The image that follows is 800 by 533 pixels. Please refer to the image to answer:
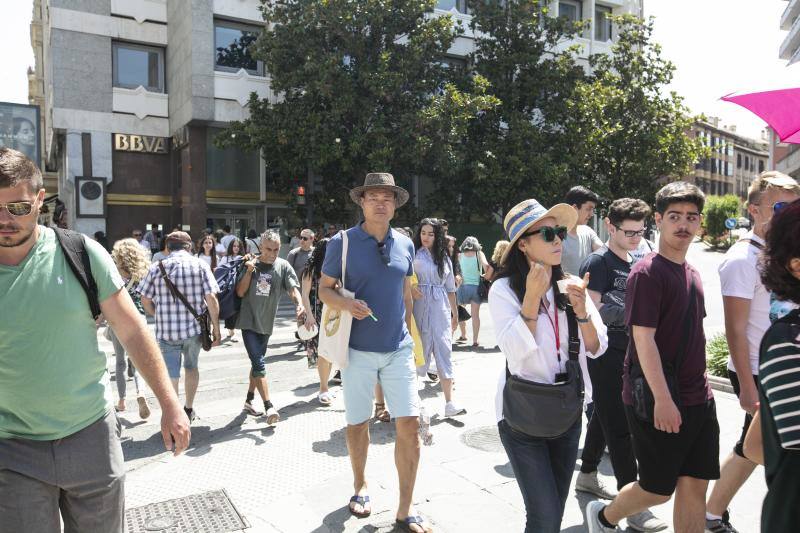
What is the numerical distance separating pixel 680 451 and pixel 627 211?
169cm

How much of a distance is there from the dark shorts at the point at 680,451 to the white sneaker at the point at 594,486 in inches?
47.2

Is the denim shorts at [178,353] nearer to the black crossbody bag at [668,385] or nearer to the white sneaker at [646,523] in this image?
the white sneaker at [646,523]

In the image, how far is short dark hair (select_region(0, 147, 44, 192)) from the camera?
2.29 metres

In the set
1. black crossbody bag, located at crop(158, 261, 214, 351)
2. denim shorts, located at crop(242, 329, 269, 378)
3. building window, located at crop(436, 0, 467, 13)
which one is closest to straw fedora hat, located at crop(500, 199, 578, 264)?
denim shorts, located at crop(242, 329, 269, 378)

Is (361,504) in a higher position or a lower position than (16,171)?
lower

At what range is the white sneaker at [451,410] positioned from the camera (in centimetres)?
583

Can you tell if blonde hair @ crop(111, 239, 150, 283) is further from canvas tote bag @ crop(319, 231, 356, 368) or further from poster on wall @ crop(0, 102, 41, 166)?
poster on wall @ crop(0, 102, 41, 166)

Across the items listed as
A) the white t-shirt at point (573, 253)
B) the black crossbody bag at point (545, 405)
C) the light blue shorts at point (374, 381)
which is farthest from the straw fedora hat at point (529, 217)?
the white t-shirt at point (573, 253)

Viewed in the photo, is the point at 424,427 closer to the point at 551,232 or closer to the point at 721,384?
the point at 551,232

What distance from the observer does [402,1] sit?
19.2 meters

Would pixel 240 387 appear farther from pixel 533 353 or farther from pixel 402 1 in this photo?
pixel 402 1

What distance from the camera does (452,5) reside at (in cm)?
2628

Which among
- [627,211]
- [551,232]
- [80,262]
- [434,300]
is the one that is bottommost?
[434,300]

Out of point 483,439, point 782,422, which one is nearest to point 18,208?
point 782,422
